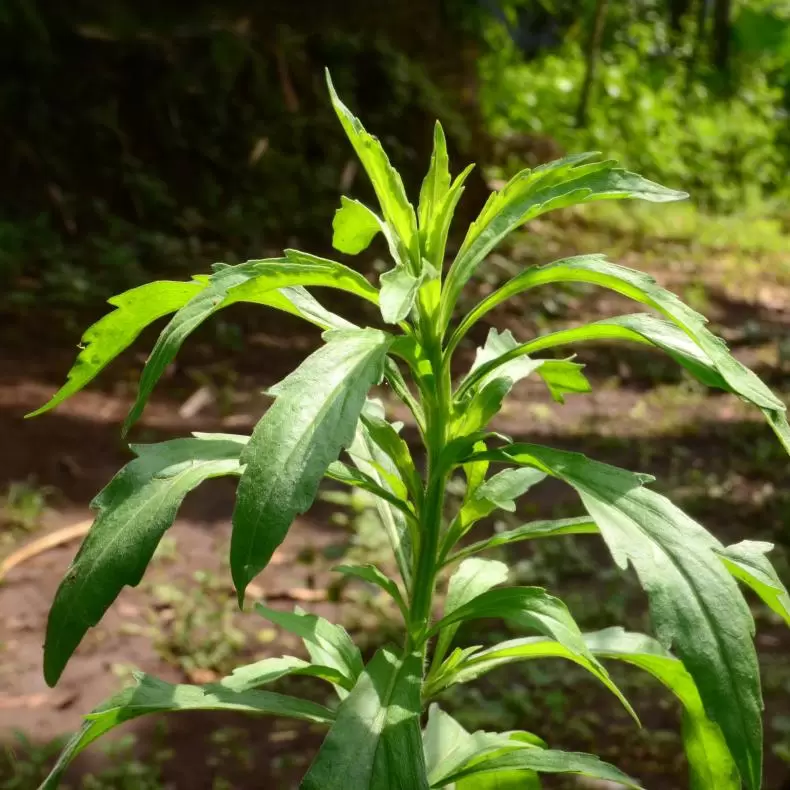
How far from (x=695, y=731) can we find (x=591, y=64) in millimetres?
10289

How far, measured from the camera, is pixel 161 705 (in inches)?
53.1

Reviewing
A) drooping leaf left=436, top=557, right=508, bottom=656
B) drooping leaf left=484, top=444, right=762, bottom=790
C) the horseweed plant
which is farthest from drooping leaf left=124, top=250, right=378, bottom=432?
drooping leaf left=436, top=557, right=508, bottom=656

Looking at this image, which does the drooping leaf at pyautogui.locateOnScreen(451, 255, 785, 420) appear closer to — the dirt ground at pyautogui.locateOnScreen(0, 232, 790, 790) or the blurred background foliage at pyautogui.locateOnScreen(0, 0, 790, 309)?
the dirt ground at pyautogui.locateOnScreen(0, 232, 790, 790)

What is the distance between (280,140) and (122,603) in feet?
16.5

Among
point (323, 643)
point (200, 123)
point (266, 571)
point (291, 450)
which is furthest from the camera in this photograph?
point (200, 123)

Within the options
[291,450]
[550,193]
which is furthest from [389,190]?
[291,450]

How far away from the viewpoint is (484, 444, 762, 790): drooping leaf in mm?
1021

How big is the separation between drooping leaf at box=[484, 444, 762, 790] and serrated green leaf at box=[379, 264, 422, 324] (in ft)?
1.01

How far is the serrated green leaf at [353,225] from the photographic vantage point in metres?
1.27

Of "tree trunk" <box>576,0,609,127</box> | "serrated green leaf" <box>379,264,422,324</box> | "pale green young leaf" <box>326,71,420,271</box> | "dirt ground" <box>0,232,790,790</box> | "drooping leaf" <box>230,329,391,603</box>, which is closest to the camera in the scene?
"drooping leaf" <box>230,329,391,603</box>

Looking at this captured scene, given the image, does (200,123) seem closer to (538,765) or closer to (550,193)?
(550,193)

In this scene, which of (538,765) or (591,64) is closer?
(538,765)

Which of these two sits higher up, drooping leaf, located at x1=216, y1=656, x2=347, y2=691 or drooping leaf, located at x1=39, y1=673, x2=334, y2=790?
drooping leaf, located at x1=216, y1=656, x2=347, y2=691

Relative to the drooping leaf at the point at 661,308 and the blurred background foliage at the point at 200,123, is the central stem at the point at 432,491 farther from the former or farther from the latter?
the blurred background foliage at the point at 200,123
